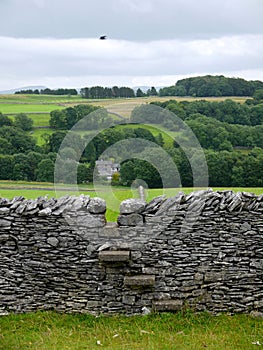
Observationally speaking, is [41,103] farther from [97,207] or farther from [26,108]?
[97,207]

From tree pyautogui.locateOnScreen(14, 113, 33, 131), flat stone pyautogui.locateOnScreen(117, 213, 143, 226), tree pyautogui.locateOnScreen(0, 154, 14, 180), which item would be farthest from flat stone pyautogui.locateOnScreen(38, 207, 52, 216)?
tree pyautogui.locateOnScreen(14, 113, 33, 131)

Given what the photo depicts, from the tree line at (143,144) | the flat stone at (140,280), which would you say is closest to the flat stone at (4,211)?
the flat stone at (140,280)

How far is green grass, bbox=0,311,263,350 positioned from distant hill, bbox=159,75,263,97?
82.3 ft

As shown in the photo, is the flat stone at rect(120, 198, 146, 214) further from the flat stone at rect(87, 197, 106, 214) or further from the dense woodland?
the dense woodland

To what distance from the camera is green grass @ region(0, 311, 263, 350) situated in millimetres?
7625

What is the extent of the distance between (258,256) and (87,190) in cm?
677

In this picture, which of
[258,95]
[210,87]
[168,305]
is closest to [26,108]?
[210,87]

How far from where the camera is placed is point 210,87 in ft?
117

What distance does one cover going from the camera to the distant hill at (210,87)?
34.6m

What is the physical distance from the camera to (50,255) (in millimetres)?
8875

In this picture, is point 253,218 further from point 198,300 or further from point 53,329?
point 53,329

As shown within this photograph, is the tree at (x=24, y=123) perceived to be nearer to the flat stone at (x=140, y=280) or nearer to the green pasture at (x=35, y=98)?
the green pasture at (x=35, y=98)

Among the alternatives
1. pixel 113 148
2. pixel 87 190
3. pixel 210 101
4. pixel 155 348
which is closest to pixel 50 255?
pixel 155 348

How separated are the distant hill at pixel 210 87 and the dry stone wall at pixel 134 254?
24.5 m
